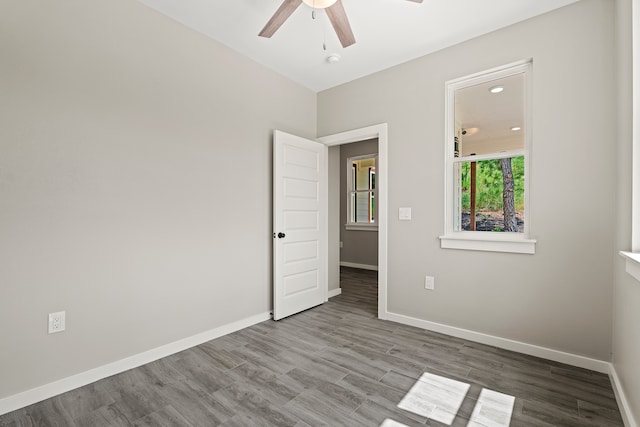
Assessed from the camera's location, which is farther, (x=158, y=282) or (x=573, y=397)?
(x=158, y=282)

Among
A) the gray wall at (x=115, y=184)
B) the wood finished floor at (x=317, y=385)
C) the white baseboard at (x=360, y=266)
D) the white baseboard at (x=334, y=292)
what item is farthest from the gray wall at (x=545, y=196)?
the white baseboard at (x=360, y=266)

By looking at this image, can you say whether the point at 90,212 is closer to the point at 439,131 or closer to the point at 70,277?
the point at 70,277

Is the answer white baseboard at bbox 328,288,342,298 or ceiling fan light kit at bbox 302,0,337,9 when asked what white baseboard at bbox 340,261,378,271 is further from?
ceiling fan light kit at bbox 302,0,337,9

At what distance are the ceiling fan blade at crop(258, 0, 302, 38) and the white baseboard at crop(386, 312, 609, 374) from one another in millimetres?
2904

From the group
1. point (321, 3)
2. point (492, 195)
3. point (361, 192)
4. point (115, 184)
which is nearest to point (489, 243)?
point (492, 195)

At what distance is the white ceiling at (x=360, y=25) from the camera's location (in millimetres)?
2381

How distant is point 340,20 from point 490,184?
6.23ft

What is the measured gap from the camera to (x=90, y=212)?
209 centimetres

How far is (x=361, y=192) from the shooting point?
21.2ft

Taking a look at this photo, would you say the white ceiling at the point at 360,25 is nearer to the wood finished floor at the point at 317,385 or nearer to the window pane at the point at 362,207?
the wood finished floor at the point at 317,385

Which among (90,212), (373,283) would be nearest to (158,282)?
(90,212)

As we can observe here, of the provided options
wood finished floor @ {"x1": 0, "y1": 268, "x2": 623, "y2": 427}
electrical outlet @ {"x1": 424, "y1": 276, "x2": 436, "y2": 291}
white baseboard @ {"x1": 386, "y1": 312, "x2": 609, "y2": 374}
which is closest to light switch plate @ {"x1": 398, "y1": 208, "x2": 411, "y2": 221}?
electrical outlet @ {"x1": 424, "y1": 276, "x2": 436, "y2": 291}

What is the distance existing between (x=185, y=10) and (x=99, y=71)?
85 cm

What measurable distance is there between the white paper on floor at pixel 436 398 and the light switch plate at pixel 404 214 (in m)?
1.51
